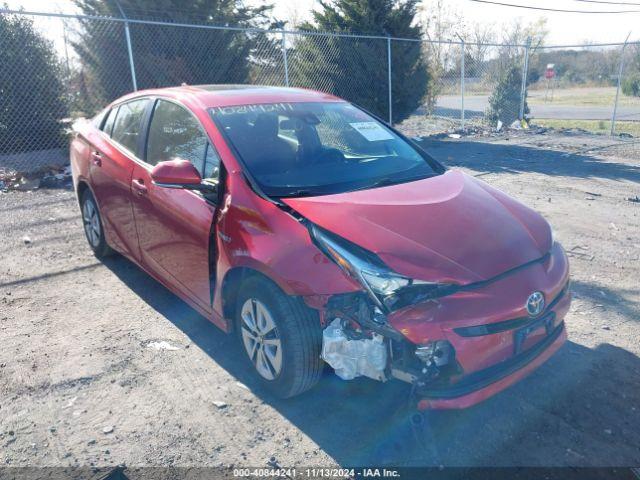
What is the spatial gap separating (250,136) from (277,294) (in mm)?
1227

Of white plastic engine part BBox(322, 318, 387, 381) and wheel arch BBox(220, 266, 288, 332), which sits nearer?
white plastic engine part BBox(322, 318, 387, 381)

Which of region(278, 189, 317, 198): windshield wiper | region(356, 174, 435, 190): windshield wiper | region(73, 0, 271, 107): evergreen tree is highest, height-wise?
region(73, 0, 271, 107): evergreen tree

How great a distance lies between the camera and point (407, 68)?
14102 mm

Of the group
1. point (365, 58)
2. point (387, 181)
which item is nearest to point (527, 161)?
point (365, 58)

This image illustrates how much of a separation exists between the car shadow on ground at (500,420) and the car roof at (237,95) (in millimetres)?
1818

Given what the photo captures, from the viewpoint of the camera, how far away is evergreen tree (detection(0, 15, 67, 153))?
34.3ft

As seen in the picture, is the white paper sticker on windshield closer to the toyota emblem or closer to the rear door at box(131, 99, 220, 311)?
the rear door at box(131, 99, 220, 311)

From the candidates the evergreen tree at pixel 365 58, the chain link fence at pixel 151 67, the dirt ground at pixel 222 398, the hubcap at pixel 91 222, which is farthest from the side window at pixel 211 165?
the evergreen tree at pixel 365 58

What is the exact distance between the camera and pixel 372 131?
4195 millimetres

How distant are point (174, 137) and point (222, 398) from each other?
1.88 m

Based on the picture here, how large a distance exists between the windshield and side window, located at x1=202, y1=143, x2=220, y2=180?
5.8 inches

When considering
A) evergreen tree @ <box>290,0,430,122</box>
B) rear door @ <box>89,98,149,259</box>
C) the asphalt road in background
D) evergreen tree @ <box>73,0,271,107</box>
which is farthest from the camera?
the asphalt road in background

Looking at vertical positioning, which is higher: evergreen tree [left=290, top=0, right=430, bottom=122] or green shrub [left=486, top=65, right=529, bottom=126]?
evergreen tree [left=290, top=0, right=430, bottom=122]

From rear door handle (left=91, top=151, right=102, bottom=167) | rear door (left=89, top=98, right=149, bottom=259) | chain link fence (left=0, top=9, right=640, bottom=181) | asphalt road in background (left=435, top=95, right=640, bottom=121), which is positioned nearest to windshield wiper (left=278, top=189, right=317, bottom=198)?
rear door (left=89, top=98, right=149, bottom=259)
